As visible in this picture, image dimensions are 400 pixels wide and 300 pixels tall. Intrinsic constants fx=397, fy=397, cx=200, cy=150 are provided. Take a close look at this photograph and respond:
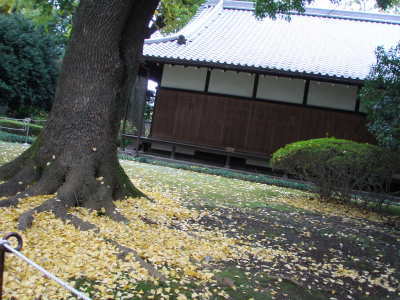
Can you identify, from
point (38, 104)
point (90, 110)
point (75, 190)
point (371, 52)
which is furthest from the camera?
point (38, 104)

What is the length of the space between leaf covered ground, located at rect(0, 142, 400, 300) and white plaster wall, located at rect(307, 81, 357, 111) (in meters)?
6.86

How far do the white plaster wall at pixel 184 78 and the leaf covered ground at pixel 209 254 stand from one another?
777 centimetres

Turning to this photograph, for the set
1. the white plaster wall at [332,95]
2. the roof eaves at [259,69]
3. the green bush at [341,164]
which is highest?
the roof eaves at [259,69]

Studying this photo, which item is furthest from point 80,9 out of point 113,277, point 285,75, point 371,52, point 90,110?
point 371,52

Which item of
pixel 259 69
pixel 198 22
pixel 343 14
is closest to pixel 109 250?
pixel 259 69

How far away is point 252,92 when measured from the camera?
A: 1427 centimetres

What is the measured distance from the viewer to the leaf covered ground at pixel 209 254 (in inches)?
138

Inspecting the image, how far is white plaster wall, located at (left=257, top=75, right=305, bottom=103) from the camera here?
14.0m

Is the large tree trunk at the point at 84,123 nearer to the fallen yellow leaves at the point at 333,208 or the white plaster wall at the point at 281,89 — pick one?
the fallen yellow leaves at the point at 333,208

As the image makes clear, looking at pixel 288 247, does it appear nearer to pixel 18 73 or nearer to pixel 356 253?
pixel 356 253

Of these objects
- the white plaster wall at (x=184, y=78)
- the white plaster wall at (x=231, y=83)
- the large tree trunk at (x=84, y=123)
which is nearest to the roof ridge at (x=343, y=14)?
the white plaster wall at (x=231, y=83)

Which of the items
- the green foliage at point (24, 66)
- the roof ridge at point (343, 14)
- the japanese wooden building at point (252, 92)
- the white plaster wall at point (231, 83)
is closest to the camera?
the japanese wooden building at point (252, 92)

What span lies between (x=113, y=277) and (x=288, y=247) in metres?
2.72

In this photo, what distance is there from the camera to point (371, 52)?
1576cm
